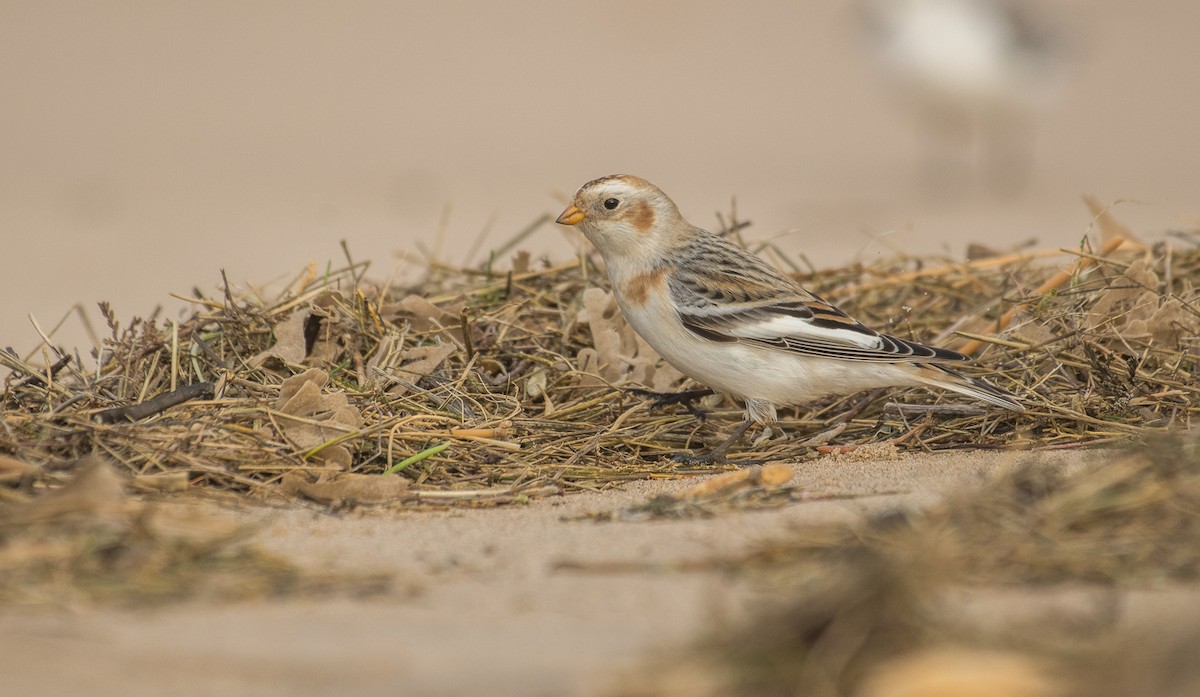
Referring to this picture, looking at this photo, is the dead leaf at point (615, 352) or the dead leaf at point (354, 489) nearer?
the dead leaf at point (354, 489)

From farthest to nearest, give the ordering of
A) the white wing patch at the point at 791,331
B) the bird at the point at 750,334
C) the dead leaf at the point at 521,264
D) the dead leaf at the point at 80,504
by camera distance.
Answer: the dead leaf at the point at 521,264 < the white wing patch at the point at 791,331 < the bird at the point at 750,334 < the dead leaf at the point at 80,504

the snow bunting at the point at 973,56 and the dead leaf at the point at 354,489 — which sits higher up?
the snow bunting at the point at 973,56

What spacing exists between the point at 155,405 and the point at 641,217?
2099mm

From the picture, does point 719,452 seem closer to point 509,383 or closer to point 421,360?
point 509,383

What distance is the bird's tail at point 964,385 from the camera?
4176mm

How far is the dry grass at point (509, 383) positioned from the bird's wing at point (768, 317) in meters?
0.28

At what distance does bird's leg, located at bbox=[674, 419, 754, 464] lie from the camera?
434 centimetres

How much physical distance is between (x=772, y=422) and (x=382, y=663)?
9.00ft

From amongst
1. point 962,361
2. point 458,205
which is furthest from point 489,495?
point 458,205

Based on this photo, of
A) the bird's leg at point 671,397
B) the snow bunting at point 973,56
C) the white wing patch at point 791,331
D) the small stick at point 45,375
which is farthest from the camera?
the snow bunting at point 973,56

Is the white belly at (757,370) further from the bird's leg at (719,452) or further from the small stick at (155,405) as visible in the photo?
the small stick at (155,405)

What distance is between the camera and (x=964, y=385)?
4.31 meters

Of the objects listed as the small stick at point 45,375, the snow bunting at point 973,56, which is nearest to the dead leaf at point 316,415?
the small stick at point 45,375

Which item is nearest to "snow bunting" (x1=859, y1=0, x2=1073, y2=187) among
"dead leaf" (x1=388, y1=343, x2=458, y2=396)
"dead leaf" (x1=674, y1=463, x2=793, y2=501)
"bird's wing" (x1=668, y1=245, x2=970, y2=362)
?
"bird's wing" (x1=668, y1=245, x2=970, y2=362)
